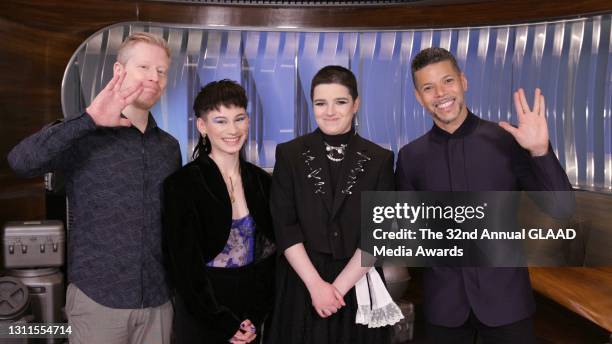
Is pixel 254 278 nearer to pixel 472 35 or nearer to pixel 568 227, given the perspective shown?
pixel 568 227

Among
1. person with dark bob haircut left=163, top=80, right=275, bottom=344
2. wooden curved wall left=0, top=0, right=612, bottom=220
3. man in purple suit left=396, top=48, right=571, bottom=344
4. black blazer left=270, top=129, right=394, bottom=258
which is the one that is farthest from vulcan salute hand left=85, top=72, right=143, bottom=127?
wooden curved wall left=0, top=0, right=612, bottom=220

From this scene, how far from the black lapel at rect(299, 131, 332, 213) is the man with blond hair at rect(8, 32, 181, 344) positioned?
439 mm

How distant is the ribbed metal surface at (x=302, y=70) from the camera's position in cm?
341

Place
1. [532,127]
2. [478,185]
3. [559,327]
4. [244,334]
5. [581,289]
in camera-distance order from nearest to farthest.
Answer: [532,127]
[478,185]
[244,334]
[581,289]
[559,327]

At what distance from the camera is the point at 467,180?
61.6 inches

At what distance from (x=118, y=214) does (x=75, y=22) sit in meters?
2.38

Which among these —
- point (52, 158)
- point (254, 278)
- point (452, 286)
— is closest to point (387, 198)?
point (452, 286)

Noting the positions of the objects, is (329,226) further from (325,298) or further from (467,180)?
(467,180)

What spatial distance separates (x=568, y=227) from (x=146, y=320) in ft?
4.27

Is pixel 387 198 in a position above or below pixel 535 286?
above

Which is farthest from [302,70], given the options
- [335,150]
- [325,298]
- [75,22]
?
[325,298]

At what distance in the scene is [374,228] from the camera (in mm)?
1513

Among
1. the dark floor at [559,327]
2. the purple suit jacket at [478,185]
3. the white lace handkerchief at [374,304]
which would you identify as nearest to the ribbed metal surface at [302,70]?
the dark floor at [559,327]

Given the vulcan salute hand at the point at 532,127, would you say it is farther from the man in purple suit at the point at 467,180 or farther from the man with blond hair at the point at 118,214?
the man with blond hair at the point at 118,214
